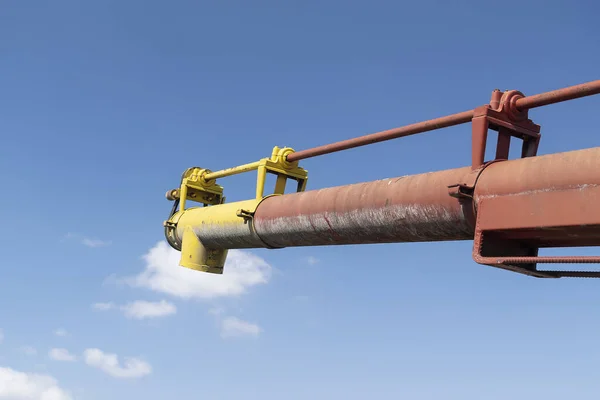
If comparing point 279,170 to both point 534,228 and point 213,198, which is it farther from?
point 534,228

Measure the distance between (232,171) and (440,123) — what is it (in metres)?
3.64

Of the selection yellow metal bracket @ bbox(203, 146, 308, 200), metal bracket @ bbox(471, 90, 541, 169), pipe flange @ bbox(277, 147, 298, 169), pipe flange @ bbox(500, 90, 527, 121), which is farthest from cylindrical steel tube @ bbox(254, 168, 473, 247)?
pipe flange @ bbox(277, 147, 298, 169)

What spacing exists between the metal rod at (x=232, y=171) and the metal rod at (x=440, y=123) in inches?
21.1

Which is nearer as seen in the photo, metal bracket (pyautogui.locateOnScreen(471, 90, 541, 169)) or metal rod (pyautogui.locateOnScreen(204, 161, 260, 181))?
metal bracket (pyautogui.locateOnScreen(471, 90, 541, 169))

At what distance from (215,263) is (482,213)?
472 centimetres

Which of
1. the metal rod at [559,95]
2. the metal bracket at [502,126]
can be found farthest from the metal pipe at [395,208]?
the metal rod at [559,95]

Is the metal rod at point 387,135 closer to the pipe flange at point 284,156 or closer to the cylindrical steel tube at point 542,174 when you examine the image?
the pipe flange at point 284,156

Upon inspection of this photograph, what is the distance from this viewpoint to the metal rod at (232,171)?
27.6 ft

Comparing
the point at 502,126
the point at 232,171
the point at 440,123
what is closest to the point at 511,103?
the point at 502,126

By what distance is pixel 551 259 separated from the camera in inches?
182

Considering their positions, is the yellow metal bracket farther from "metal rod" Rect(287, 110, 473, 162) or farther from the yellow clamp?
"metal rod" Rect(287, 110, 473, 162)

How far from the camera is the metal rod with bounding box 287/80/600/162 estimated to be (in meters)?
5.17

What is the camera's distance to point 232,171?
906 centimetres

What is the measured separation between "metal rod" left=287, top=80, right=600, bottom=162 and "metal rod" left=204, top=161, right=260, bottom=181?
0.54 metres
